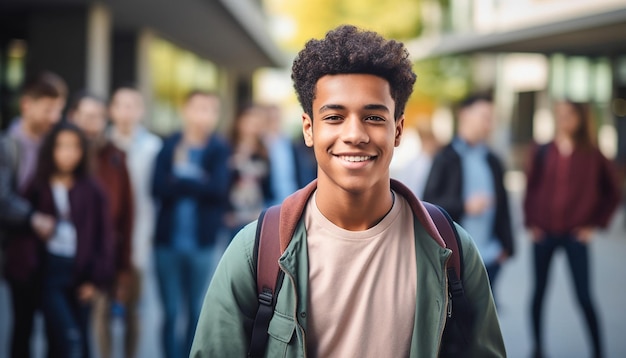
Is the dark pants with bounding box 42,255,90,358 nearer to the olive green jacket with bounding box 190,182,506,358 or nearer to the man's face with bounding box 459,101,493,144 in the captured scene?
the olive green jacket with bounding box 190,182,506,358

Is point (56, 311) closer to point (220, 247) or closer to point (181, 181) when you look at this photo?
point (181, 181)

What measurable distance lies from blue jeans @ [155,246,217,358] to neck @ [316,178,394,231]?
385 cm

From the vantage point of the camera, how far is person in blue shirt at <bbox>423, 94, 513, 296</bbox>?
21.1 feet

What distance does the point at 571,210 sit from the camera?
7.07 metres

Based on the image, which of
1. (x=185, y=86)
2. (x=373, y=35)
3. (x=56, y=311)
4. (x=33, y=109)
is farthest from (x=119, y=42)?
(x=373, y=35)

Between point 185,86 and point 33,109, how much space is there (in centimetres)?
1793

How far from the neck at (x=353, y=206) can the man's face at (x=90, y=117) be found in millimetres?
4382

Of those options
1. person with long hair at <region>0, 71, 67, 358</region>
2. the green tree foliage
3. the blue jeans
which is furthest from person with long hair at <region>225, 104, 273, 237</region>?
the green tree foliage

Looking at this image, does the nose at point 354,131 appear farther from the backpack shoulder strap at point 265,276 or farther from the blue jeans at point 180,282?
the blue jeans at point 180,282

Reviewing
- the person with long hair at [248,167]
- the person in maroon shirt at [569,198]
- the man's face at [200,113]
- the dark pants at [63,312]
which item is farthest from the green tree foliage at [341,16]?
the dark pants at [63,312]

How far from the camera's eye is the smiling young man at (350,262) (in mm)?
2434

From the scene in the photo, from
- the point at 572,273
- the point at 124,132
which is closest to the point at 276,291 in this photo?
the point at 124,132

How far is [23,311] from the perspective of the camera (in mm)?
5340

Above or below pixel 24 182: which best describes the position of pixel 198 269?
below
